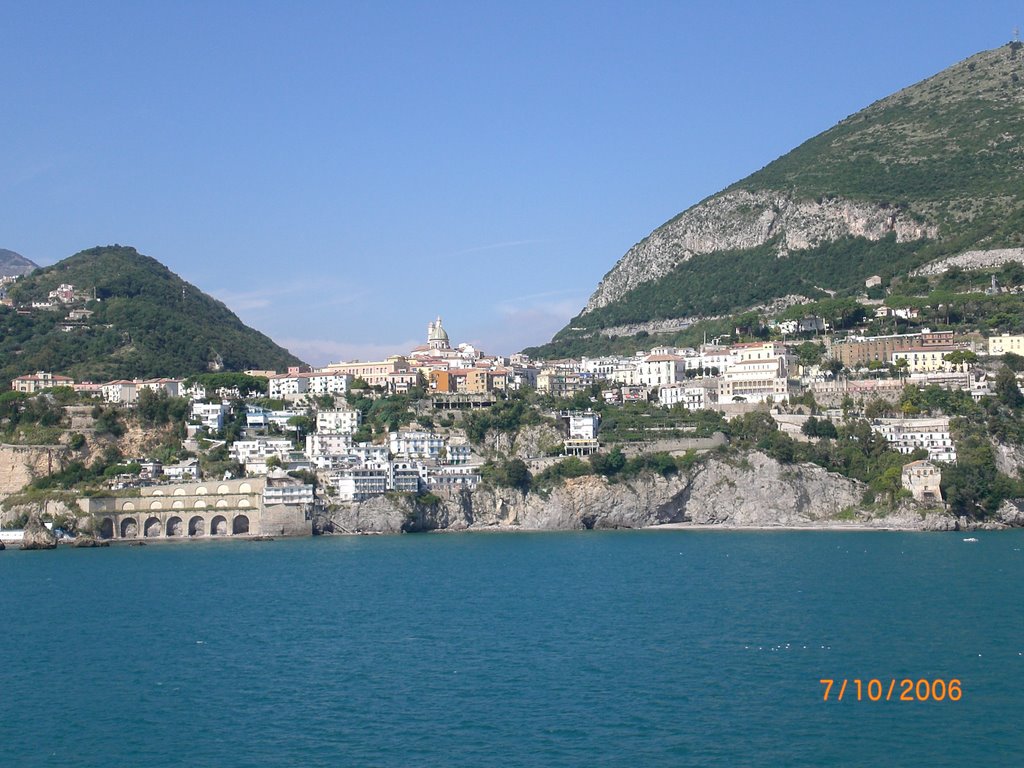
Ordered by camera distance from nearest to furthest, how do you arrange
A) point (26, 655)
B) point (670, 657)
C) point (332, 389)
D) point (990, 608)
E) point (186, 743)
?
point (186, 743) → point (670, 657) → point (26, 655) → point (990, 608) → point (332, 389)

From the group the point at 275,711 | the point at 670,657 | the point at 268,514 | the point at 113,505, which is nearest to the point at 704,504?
the point at 268,514

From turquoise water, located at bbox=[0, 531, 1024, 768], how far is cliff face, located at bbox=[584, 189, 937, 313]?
60184 millimetres

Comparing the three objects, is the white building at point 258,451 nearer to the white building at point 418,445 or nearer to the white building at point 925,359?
the white building at point 418,445

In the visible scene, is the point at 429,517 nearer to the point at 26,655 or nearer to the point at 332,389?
the point at 332,389

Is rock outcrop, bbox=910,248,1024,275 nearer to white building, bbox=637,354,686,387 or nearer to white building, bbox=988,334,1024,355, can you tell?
white building, bbox=988,334,1024,355

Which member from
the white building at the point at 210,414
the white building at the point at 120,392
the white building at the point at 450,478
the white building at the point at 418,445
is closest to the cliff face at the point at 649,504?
the white building at the point at 450,478

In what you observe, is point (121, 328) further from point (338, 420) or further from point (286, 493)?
point (286, 493)

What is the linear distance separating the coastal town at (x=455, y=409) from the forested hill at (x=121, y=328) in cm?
651

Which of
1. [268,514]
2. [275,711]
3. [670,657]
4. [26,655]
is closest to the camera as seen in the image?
[275,711]

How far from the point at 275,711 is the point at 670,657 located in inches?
339

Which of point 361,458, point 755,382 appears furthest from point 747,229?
point 361,458

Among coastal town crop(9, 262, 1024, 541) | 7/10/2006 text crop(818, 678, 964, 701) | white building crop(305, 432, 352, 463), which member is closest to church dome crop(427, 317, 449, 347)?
coastal town crop(9, 262, 1024, 541)

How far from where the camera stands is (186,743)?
22.6m

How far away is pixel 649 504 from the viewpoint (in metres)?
63.1
